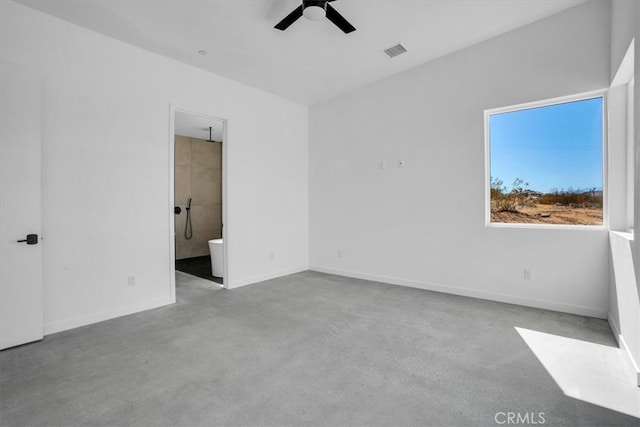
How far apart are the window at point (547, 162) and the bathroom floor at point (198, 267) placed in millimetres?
4087

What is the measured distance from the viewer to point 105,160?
3150mm

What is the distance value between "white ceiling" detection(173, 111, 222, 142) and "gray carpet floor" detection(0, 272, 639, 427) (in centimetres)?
343

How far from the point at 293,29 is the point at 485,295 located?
12.1 ft

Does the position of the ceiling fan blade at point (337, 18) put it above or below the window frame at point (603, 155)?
above

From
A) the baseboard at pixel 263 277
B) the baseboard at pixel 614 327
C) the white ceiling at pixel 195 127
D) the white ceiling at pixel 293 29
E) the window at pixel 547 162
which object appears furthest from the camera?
the white ceiling at pixel 195 127

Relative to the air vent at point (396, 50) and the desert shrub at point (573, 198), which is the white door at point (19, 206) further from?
the desert shrub at point (573, 198)

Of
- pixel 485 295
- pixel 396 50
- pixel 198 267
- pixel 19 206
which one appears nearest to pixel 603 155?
pixel 485 295

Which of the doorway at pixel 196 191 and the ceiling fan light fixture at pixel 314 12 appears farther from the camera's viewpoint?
the doorway at pixel 196 191

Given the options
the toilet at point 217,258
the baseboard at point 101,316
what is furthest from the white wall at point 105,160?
the toilet at point 217,258

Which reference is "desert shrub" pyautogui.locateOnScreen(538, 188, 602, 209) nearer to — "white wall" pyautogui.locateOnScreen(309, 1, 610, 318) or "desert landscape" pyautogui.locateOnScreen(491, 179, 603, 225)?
"desert landscape" pyautogui.locateOnScreen(491, 179, 603, 225)

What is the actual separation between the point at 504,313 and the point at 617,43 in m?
2.60

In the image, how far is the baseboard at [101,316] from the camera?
9.16ft

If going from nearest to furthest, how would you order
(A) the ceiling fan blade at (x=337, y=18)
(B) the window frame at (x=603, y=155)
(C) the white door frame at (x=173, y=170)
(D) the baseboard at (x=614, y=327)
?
(D) the baseboard at (x=614, y=327) → (A) the ceiling fan blade at (x=337, y=18) → (B) the window frame at (x=603, y=155) → (C) the white door frame at (x=173, y=170)

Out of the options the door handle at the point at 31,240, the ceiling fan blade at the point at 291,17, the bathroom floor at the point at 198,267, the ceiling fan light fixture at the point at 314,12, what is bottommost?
the bathroom floor at the point at 198,267
